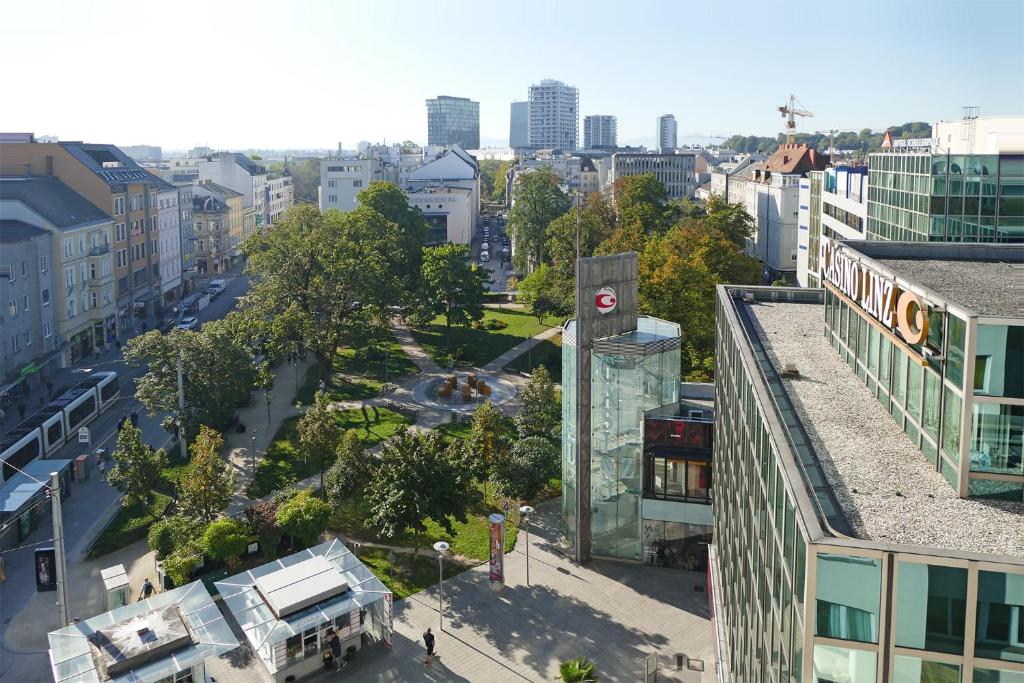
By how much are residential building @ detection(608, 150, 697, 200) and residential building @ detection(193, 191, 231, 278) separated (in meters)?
70.9

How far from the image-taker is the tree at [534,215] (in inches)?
4237

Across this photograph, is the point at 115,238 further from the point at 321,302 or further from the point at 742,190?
the point at 742,190

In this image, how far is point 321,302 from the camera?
6538 cm

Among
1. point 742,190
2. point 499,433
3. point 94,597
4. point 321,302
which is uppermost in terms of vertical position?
point 742,190

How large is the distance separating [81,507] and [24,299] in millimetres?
27285

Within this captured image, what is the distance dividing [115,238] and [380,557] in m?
57.2

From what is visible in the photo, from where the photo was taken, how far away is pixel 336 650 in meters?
31.8

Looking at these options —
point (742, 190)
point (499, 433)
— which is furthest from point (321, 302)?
point (742, 190)

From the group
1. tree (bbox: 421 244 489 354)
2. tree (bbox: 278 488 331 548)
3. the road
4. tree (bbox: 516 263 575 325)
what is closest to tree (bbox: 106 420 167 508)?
the road

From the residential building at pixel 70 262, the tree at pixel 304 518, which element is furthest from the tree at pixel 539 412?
the residential building at pixel 70 262

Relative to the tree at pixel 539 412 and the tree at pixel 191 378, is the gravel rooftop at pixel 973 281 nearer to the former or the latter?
the tree at pixel 539 412

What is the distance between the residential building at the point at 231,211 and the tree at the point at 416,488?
93.3 meters

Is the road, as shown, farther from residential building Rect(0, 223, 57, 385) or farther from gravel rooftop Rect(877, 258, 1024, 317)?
→ gravel rooftop Rect(877, 258, 1024, 317)

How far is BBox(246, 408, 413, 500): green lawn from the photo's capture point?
47406mm
